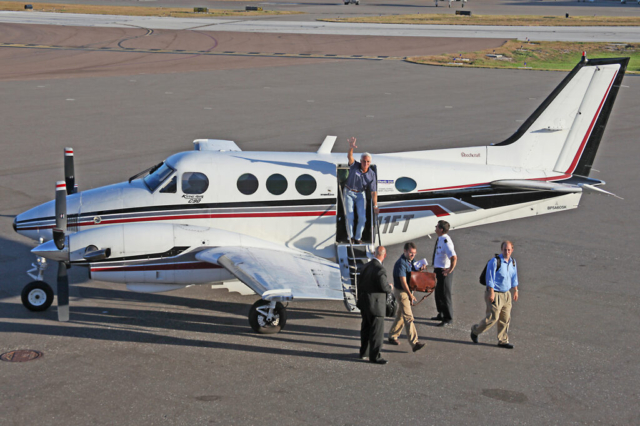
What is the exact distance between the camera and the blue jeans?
1407 cm

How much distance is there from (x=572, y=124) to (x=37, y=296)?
1223 cm

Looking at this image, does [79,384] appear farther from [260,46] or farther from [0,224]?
[260,46]

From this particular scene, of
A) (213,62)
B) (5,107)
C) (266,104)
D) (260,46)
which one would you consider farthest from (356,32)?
(5,107)

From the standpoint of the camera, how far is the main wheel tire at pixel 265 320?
41.4 ft

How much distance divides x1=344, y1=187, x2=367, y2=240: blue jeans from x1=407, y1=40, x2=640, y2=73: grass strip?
43676mm

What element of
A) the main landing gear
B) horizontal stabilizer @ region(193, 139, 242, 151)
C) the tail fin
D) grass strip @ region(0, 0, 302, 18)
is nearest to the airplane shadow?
the main landing gear

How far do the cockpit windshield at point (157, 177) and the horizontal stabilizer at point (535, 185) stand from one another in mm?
6952

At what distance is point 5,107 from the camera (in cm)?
3472

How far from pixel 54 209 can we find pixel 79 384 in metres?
4.51

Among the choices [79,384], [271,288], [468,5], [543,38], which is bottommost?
[79,384]

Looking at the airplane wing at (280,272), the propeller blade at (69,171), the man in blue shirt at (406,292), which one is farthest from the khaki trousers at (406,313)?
the propeller blade at (69,171)

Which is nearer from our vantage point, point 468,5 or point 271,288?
point 271,288

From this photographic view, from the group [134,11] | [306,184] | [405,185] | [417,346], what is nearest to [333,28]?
[134,11]

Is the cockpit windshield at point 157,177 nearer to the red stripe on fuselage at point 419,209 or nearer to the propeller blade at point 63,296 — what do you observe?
the propeller blade at point 63,296
